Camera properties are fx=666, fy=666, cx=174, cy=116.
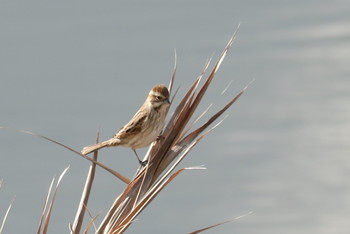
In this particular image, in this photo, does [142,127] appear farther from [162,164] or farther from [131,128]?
[162,164]

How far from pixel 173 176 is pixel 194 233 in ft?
0.50

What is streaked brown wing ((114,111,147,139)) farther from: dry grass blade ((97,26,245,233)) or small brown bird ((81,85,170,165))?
dry grass blade ((97,26,245,233))

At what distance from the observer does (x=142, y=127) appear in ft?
10.8

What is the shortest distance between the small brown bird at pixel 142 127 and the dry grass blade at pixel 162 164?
3.73ft

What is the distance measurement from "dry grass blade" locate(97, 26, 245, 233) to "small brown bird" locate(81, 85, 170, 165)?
114cm

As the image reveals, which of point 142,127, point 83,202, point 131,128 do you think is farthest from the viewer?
point 131,128

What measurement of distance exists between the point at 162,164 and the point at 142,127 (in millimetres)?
1437

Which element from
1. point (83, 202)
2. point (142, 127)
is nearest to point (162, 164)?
point (83, 202)

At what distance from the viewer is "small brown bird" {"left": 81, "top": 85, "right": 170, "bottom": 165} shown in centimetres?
319

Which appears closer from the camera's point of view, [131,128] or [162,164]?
[162,164]

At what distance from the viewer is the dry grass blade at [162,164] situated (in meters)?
1.65

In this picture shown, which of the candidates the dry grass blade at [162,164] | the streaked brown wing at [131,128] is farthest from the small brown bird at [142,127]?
the dry grass blade at [162,164]

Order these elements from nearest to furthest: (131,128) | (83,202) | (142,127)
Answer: (83,202) < (142,127) < (131,128)

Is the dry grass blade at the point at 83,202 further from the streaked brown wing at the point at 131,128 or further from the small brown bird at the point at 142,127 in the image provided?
the streaked brown wing at the point at 131,128
